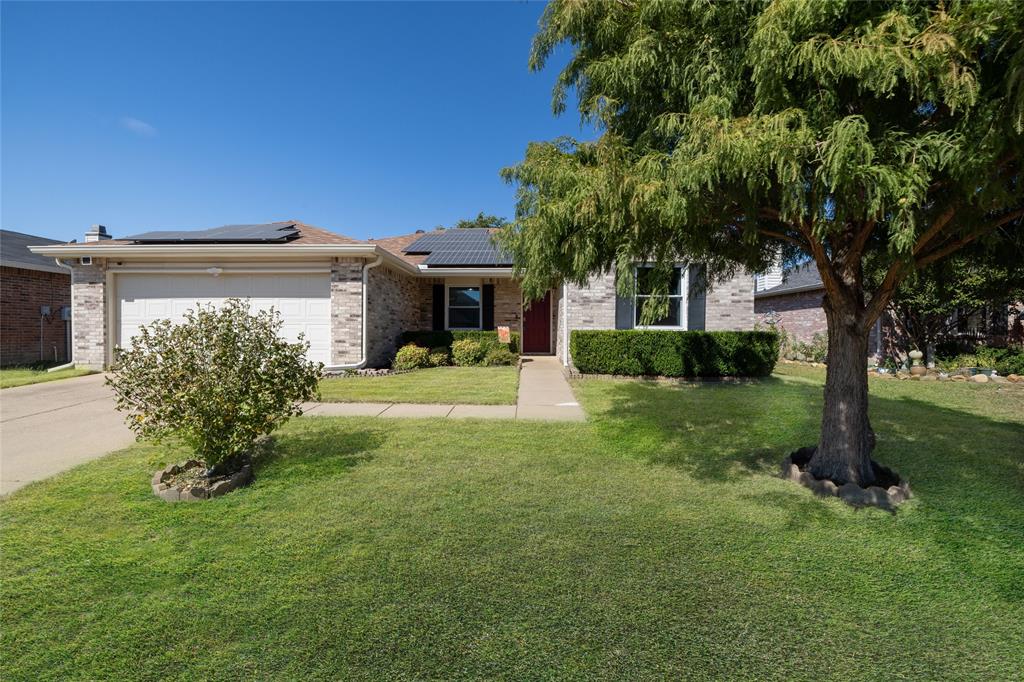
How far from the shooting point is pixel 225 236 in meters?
11.6

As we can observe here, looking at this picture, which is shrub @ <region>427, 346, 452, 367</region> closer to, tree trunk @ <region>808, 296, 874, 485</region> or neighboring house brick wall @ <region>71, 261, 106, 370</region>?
neighboring house brick wall @ <region>71, 261, 106, 370</region>

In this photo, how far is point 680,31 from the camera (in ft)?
10.4

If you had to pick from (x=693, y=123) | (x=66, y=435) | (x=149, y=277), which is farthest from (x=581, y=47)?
(x=149, y=277)

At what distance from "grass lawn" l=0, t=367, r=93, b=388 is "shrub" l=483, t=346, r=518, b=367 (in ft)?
31.9

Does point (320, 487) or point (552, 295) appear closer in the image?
point (320, 487)

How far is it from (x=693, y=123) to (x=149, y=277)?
13110mm

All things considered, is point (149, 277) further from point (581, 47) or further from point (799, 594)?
point (799, 594)

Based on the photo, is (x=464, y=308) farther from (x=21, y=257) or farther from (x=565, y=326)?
(x=21, y=257)

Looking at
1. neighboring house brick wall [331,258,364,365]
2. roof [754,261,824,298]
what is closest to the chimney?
neighboring house brick wall [331,258,364,365]

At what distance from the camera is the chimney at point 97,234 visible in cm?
1331

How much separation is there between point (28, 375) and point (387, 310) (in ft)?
27.1

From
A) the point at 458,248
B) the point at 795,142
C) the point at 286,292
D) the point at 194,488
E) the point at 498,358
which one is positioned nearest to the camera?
the point at 795,142

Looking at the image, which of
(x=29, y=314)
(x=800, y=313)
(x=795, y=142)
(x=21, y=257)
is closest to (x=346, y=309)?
(x=795, y=142)

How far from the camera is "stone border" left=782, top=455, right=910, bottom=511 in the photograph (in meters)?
3.64
